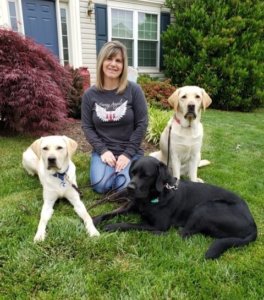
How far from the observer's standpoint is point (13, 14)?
8641 millimetres

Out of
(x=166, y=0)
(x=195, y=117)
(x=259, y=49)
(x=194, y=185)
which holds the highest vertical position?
(x=166, y=0)

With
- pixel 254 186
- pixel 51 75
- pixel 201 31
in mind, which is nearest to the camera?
pixel 254 186

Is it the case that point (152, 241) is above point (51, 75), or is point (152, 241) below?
below

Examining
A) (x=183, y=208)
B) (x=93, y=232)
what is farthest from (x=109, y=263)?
(x=183, y=208)

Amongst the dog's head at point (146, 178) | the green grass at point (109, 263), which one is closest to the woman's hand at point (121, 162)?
the green grass at point (109, 263)

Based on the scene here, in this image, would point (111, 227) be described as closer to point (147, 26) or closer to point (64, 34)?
point (64, 34)

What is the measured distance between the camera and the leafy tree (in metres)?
5.25

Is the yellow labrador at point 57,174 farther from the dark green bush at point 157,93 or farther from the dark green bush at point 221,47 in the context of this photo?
the dark green bush at point 221,47

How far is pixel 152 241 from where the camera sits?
8.91 feet

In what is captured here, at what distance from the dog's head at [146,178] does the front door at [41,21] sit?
7058mm

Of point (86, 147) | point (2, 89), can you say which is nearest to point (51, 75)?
point (2, 89)

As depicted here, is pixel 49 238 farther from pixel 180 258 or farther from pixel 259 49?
pixel 259 49

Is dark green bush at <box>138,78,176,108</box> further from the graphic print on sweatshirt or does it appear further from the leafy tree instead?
the graphic print on sweatshirt

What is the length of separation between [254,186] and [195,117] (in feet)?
A: 4.13
